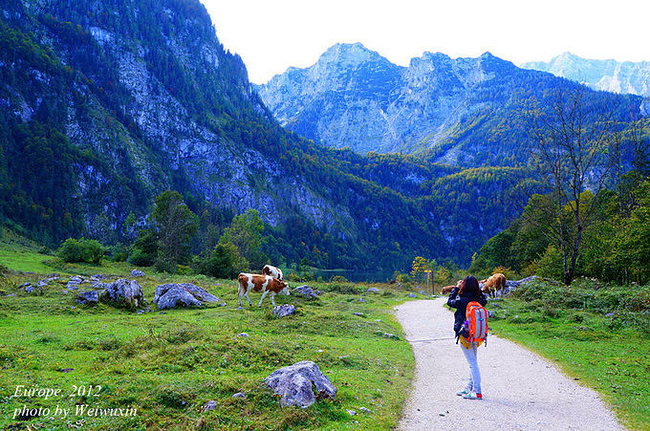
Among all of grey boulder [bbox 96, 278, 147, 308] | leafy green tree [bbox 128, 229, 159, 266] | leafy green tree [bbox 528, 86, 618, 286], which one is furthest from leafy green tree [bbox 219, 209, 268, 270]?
leafy green tree [bbox 528, 86, 618, 286]

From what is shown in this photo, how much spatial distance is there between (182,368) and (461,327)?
7.33m

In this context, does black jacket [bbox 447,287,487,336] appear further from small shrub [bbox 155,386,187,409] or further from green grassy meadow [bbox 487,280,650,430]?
small shrub [bbox 155,386,187,409]

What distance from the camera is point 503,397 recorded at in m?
8.80

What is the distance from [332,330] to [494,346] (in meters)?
7.11

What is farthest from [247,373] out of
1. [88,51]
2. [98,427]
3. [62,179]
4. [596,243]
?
[88,51]

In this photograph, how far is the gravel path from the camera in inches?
287

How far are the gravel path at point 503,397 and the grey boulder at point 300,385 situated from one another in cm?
179

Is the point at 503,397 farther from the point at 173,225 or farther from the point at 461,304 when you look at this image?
the point at 173,225

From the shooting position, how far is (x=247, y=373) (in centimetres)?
899

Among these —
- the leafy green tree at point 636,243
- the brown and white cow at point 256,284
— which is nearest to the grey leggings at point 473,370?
the brown and white cow at point 256,284

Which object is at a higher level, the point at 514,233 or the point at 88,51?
the point at 88,51

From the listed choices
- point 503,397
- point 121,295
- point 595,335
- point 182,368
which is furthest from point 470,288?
point 121,295

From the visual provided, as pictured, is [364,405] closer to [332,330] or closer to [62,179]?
[332,330]

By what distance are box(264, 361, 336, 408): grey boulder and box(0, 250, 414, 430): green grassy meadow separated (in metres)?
0.20
